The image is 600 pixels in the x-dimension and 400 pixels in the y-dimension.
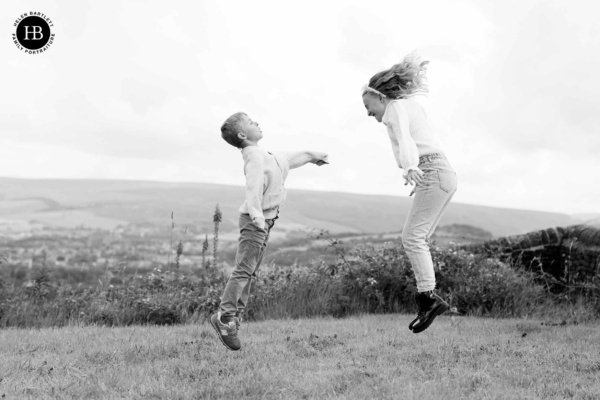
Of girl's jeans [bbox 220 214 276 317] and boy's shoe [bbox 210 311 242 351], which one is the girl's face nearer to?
girl's jeans [bbox 220 214 276 317]

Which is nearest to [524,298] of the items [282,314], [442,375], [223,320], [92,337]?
[282,314]

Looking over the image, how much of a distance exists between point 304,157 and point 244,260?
4.25ft

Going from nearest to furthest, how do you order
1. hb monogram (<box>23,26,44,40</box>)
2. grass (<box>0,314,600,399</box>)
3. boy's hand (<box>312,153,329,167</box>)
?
grass (<box>0,314,600,399</box>) → boy's hand (<box>312,153,329,167</box>) → hb monogram (<box>23,26,44,40</box>)

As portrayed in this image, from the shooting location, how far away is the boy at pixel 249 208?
601 cm

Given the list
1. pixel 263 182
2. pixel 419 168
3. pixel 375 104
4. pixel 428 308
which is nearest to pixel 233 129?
pixel 263 182

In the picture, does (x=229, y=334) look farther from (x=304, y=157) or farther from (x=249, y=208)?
(x=304, y=157)

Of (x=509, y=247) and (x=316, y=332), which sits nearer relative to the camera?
(x=316, y=332)

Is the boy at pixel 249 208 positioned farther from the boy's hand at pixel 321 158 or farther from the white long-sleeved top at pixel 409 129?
the white long-sleeved top at pixel 409 129

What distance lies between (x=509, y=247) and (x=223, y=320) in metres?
7.28

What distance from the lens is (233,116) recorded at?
626 centimetres

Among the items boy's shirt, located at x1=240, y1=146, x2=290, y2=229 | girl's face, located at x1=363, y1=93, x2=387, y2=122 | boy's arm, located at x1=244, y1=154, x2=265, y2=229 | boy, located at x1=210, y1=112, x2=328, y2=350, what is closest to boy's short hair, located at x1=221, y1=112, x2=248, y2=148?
boy, located at x1=210, y1=112, x2=328, y2=350

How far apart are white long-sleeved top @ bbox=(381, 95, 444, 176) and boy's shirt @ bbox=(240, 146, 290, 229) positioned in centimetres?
117

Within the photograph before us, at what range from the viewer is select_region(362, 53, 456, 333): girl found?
238 inches

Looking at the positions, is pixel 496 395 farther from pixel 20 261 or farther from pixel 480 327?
pixel 20 261
